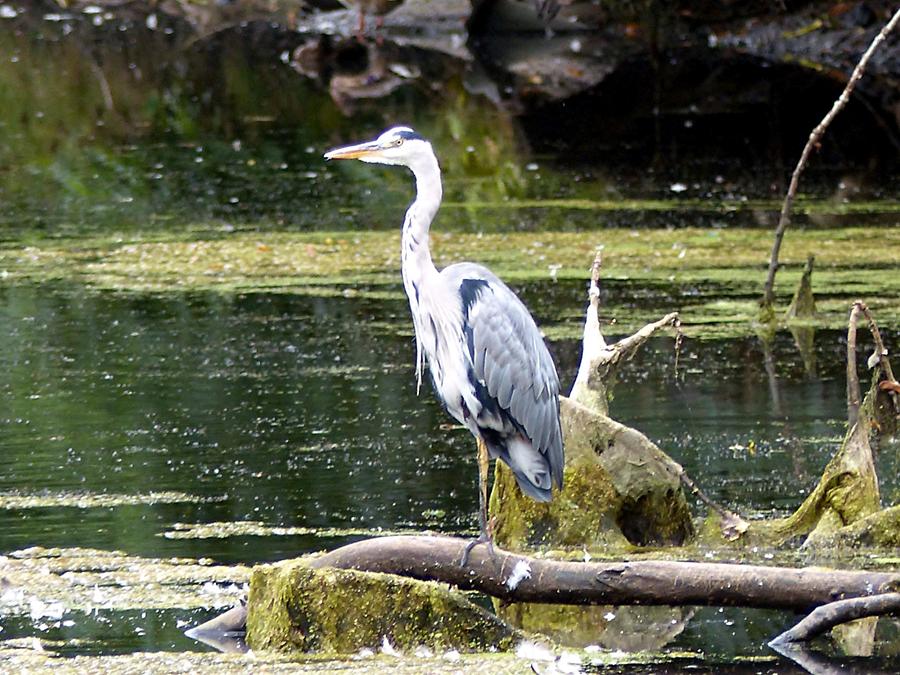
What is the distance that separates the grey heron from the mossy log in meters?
0.63

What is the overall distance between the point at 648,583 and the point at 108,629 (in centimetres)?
178

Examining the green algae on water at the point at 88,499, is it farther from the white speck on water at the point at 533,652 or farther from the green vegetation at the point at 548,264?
the green vegetation at the point at 548,264

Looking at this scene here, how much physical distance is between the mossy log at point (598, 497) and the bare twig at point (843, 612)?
1214mm

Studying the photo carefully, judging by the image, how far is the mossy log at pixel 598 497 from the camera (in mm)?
6699

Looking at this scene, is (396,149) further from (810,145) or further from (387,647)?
(810,145)

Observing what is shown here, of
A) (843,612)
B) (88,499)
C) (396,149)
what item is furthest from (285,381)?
(843,612)

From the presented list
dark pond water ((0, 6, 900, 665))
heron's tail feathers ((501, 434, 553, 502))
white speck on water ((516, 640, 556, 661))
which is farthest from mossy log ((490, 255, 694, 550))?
white speck on water ((516, 640, 556, 661))

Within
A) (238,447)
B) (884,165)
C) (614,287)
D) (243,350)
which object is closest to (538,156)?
(884,165)

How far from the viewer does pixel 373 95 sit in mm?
24250

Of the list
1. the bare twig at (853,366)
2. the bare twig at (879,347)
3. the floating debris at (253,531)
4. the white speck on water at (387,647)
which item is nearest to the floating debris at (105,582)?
the floating debris at (253,531)

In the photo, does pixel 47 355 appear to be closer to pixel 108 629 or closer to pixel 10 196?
pixel 108 629

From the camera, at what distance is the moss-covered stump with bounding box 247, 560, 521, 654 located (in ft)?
18.2

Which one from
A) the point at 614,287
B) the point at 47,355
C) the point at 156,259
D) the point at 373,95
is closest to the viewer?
the point at 47,355

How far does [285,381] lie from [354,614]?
4.51 m
